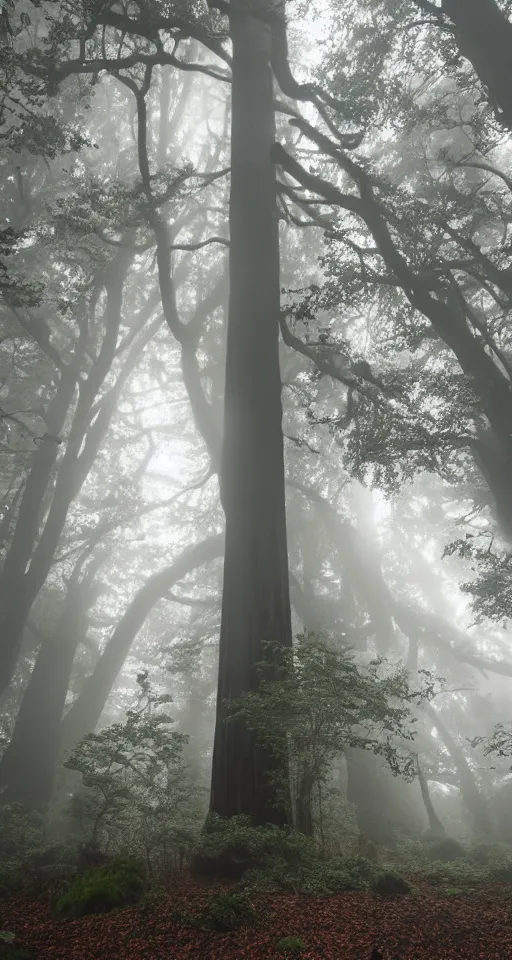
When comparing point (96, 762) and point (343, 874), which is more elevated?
point (96, 762)

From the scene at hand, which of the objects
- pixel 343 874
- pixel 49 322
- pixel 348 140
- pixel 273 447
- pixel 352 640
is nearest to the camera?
pixel 343 874

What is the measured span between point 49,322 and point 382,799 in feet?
62.4

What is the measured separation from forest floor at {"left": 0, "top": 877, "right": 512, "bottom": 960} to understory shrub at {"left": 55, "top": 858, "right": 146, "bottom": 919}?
0.14 meters

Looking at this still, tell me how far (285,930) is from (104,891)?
1.54 meters

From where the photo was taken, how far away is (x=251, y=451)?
27.2ft

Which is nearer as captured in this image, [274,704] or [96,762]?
[274,704]

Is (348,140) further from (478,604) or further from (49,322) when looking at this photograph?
(49,322)

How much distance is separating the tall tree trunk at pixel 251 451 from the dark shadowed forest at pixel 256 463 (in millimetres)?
45

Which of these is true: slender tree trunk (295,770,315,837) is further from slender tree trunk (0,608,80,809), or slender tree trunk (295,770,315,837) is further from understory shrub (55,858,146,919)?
slender tree trunk (0,608,80,809)

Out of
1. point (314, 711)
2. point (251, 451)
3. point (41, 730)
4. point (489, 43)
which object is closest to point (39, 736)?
point (41, 730)

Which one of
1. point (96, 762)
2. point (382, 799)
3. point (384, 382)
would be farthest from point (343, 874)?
point (382, 799)

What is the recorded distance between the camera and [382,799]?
16.7 m

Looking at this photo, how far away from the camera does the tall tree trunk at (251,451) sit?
6.21 m

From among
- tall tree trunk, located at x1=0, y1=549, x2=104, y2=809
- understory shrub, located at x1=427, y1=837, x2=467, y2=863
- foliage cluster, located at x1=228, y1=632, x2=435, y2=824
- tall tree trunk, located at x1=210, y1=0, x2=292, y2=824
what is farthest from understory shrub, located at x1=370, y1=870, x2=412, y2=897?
tall tree trunk, located at x1=0, y1=549, x2=104, y2=809
